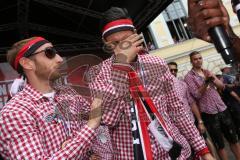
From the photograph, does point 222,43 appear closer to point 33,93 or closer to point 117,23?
point 117,23

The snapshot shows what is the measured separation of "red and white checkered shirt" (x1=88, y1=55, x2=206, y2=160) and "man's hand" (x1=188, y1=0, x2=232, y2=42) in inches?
26.9

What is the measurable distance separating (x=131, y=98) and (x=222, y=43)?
3.01 ft

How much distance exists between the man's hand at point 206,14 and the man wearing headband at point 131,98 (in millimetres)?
581

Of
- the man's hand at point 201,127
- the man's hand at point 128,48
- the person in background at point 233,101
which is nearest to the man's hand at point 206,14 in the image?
the man's hand at point 128,48

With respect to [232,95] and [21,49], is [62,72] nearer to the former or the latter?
[21,49]

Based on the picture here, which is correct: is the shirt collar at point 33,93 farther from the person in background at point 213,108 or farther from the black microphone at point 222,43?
the person in background at point 213,108

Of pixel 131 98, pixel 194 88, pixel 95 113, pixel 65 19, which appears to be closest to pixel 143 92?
pixel 131 98

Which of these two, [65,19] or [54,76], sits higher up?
[65,19]

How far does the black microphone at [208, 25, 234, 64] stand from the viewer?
41.2 inches

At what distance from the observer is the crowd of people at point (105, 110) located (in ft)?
5.31

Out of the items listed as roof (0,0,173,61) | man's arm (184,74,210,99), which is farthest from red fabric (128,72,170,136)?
roof (0,0,173,61)

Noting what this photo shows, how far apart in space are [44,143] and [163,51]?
629 inches

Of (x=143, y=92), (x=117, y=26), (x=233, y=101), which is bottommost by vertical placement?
(x=233, y=101)

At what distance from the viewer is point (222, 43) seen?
1.07m
